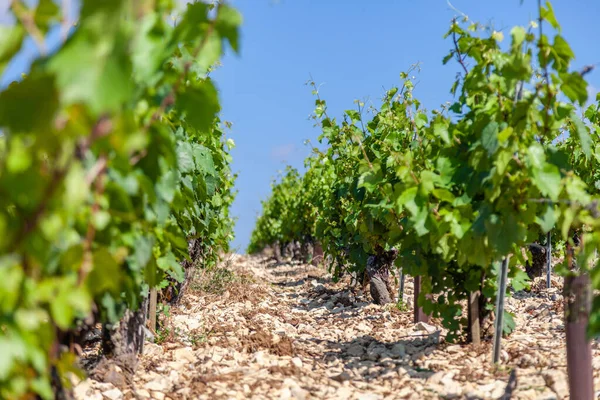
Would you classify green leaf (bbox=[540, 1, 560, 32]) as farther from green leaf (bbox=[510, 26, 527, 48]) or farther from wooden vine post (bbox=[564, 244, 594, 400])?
wooden vine post (bbox=[564, 244, 594, 400])

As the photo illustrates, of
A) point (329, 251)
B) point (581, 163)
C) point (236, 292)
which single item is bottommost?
point (236, 292)

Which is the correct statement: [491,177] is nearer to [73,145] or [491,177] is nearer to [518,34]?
[518,34]

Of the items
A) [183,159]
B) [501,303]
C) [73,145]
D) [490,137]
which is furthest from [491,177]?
[73,145]

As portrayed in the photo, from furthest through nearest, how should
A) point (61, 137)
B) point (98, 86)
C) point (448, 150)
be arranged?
point (448, 150) → point (61, 137) → point (98, 86)

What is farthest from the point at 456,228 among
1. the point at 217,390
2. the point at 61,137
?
the point at 61,137

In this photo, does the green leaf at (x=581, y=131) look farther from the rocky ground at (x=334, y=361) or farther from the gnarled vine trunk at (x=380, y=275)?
the gnarled vine trunk at (x=380, y=275)

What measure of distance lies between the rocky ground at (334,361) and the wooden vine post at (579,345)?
11.5 inches

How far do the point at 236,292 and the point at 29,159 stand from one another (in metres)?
6.71

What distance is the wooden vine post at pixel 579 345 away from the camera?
2965 mm

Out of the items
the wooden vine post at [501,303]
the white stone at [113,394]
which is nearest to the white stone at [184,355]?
the white stone at [113,394]

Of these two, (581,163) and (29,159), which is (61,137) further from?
(581,163)

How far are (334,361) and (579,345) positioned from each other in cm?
188

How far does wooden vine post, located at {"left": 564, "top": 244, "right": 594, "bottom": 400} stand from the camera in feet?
9.73

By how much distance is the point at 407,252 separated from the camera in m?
4.32
